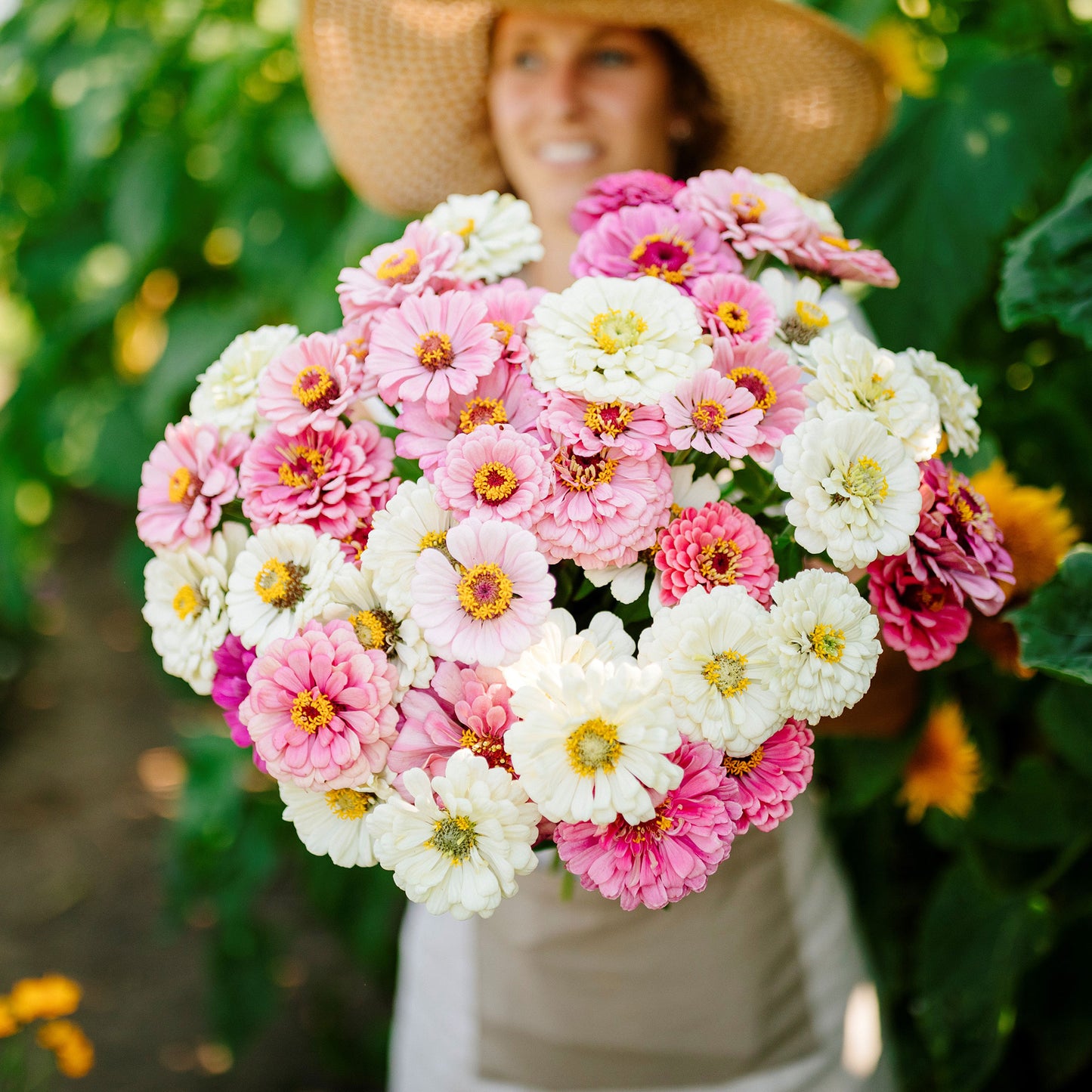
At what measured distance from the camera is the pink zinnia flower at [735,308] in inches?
21.6

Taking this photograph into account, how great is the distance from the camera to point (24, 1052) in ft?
5.49

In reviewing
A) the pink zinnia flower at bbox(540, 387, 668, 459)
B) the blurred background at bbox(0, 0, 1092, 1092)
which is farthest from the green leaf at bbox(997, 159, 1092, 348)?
the pink zinnia flower at bbox(540, 387, 668, 459)

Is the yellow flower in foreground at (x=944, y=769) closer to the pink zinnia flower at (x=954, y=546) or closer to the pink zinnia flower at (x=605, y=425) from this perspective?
the pink zinnia flower at (x=954, y=546)

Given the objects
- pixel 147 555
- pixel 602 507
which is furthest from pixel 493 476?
pixel 147 555

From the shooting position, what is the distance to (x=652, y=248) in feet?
1.96

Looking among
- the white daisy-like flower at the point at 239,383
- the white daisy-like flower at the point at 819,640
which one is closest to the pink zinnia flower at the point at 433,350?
the white daisy-like flower at the point at 239,383

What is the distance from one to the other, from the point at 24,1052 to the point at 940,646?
1.84 m

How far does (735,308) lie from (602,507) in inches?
6.2

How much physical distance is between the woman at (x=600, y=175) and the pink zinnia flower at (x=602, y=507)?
49cm

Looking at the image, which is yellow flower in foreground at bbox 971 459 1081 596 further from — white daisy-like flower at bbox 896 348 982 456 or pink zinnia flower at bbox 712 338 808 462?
pink zinnia flower at bbox 712 338 808 462

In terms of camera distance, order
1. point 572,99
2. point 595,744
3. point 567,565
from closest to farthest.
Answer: point 595,744
point 567,565
point 572,99

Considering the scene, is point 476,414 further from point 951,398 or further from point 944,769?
point 944,769

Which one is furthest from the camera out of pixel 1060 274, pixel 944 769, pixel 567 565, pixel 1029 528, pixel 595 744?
pixel 944 769

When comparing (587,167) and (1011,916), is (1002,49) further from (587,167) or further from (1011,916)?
(1011,916)
